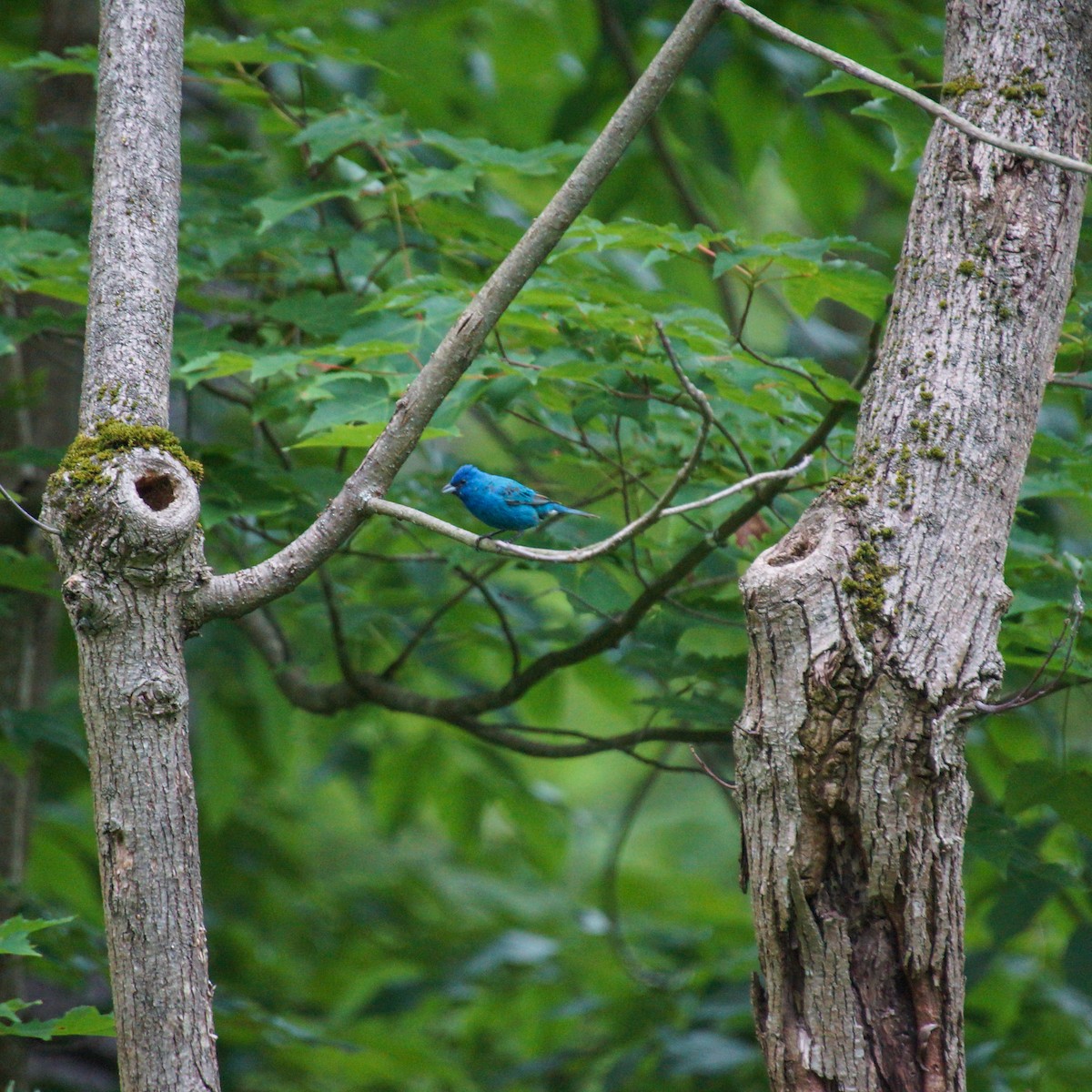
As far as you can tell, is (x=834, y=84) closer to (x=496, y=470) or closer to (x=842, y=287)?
(x=842, y=287)

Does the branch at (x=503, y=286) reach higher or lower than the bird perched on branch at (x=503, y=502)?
lower

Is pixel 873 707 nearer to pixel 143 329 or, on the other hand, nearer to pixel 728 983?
pixel 143 329

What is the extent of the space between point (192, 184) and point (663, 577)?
242 cm

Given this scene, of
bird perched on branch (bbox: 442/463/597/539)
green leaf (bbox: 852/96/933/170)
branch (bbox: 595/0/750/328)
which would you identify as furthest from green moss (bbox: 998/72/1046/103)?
branch (bbox: 595/0/750/328)

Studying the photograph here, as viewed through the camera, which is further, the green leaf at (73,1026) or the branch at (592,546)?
the green leaf at (73,1026)

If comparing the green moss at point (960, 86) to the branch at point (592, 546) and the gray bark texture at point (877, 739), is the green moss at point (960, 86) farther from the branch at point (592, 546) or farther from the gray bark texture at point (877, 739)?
the branch at point (592, 546)

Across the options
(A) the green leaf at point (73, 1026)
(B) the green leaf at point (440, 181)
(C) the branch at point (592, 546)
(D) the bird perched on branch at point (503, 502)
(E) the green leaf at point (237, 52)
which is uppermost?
(E) the green leaf at point (237, 52)

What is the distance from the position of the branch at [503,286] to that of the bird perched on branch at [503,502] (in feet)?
4.68

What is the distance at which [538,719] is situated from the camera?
563cm

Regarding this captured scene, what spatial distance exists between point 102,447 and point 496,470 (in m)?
2.52

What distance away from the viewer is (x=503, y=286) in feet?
7.23

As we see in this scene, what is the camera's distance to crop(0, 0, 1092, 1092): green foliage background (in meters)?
3.28

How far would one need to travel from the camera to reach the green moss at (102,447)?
208 cm

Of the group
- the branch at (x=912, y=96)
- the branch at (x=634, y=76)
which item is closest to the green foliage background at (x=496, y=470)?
the branch at (x=634, y=76)
